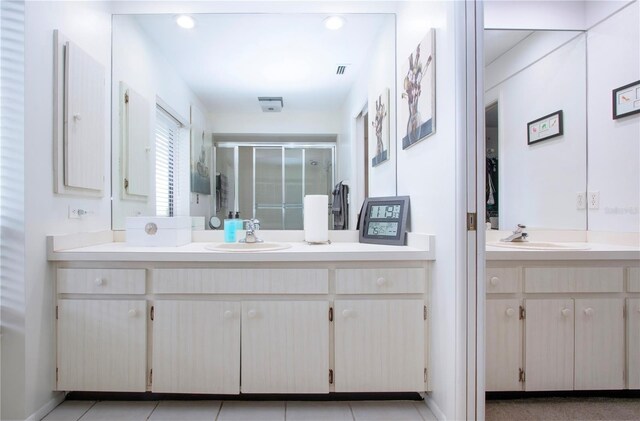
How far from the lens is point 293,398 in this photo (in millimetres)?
1613

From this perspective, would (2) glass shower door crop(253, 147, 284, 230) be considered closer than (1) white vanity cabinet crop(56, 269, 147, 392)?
No

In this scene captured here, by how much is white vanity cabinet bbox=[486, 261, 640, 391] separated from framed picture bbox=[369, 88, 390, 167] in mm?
938

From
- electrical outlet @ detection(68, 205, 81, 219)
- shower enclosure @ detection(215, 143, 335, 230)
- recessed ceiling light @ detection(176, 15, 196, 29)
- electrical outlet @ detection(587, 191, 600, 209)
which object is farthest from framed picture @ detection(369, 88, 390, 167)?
electrical outlet @ detection(68, 205, 81, 219)

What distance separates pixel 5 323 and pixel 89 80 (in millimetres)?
1295

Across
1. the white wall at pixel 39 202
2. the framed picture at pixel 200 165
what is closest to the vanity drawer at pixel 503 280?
the framed picture at pixel 200 165

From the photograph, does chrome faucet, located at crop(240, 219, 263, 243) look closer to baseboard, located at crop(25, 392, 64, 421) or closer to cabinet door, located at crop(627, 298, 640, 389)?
baseboard, located at crop(25, 392, 64, 421)

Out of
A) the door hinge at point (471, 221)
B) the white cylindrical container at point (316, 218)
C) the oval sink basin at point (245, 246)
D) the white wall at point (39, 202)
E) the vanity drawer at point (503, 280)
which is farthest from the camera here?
the white cylindrical container at point (316, 218)

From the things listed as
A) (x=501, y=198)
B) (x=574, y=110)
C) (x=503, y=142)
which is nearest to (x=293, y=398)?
(x=501, y=198)

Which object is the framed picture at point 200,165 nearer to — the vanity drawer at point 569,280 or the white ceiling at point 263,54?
the white ceiling at point 263,54

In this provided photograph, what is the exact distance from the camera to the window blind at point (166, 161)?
6.75 ft

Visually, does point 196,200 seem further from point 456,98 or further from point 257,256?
point 456,98

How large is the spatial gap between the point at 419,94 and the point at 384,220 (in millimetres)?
727

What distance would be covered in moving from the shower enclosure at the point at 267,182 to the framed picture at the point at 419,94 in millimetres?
619

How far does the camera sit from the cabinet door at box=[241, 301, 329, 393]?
152 cm
